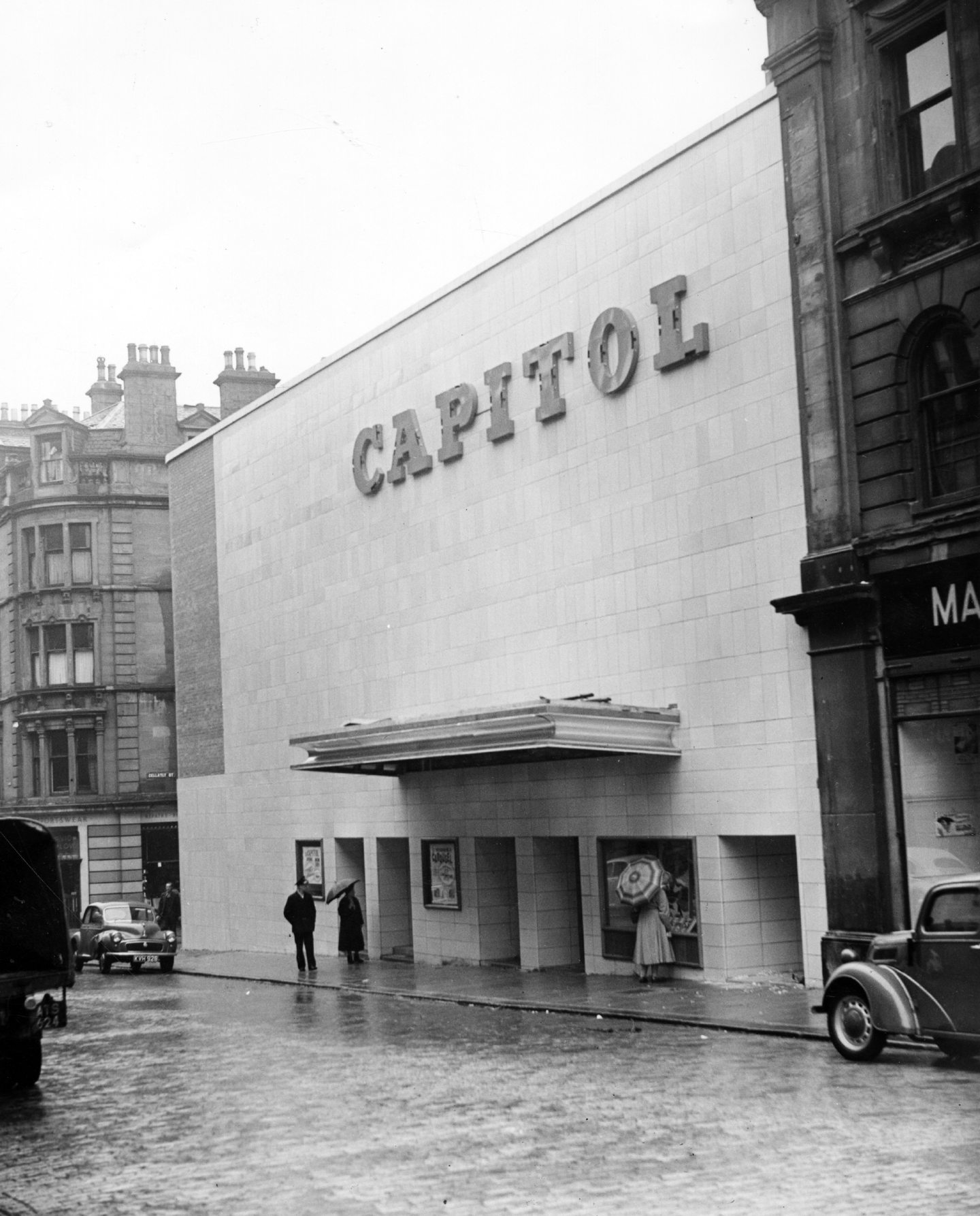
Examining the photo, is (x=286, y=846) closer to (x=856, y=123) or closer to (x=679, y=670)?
(x=679, y=670)

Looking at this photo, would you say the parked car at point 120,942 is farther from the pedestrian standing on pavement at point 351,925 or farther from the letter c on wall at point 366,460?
the letter c on wall at point 366,460

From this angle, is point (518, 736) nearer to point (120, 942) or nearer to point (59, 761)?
point (120, 942)

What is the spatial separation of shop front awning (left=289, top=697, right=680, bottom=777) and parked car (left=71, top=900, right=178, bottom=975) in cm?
844

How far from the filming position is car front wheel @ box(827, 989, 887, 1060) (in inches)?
571

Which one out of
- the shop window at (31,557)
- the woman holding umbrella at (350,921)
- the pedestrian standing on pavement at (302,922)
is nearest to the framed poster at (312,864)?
the woman holding umbrella at (350,921)

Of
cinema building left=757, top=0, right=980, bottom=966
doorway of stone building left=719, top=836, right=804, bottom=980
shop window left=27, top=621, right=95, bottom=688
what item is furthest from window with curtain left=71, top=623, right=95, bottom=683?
cinema building left=757, top=0, right=980, bottom=966

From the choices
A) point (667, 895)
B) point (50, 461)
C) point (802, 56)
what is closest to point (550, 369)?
point (802, 56)

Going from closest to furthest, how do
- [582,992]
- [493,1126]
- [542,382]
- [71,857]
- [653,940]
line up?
1. [493,1126]
2. [582,992]
3. [653,940]
4. [542,382]
5. [71,857]

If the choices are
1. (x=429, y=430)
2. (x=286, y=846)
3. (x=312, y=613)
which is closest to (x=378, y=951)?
(x=286, y=846)

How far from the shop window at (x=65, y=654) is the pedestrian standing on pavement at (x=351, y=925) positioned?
2803cm

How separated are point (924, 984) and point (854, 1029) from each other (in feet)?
3.36

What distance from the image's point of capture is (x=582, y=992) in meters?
22.5

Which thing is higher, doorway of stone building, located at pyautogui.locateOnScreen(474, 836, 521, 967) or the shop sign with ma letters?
the shop sign with ma letters

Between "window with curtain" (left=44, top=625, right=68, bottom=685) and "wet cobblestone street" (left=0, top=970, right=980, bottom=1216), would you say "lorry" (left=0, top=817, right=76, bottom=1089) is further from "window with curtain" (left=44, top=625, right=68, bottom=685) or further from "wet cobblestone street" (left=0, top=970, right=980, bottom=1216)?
"window with curtain" (left=44, top=625, right=68, bottom=685)
